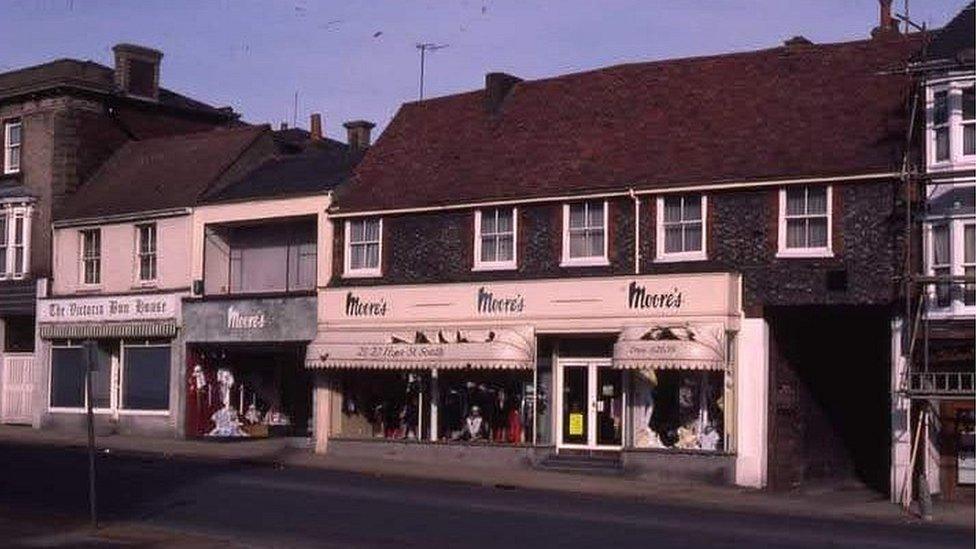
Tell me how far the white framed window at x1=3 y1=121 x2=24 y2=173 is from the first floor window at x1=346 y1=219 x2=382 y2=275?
13719mm

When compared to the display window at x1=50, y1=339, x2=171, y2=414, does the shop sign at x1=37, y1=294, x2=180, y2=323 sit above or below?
above

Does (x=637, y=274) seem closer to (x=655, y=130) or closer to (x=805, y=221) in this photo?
(x=655, y=130)

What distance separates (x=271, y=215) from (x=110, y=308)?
640 centimetres

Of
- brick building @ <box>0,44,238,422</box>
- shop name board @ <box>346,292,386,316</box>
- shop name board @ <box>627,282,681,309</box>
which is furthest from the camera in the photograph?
brick building @ <box>0,44,238,422</box>

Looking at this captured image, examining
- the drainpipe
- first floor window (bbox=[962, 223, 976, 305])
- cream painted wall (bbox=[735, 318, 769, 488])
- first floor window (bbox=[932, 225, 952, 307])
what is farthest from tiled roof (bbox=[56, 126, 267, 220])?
first floor window (bbox=[962, 223, 976, 305])

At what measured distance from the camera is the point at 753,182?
31766 mm

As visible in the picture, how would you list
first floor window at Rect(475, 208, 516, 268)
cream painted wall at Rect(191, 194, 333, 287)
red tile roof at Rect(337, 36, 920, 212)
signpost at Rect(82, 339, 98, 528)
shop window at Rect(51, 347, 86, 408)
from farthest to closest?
shop window at Rect(51, 347, 86, 408) → cream painted wall at Rect(191, 194, 333, 287) → first floor window at Rect(475, 208, 516, 268) → red tile roof at Rect(337, 36, 920, 212) → signpost at Rect(82, 339, 98, 528)

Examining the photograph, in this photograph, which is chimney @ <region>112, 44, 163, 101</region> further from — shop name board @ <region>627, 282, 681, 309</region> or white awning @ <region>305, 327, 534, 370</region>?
shop name board @ <region>627, 282, 681, 309</region>

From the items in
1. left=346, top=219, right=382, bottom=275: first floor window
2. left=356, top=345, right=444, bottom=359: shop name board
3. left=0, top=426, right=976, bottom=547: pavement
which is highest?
left=346, top=219, right=382, bottom=275: first floor window

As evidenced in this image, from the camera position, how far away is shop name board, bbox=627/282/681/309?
32500mm

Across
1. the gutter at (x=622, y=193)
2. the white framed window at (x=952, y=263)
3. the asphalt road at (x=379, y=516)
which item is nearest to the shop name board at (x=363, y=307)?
the gutter at (x=622, y=193)

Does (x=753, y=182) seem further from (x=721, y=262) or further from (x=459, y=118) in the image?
(x=459, y=118)

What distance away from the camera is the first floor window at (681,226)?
3284 cm

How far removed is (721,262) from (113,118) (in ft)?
73.9
